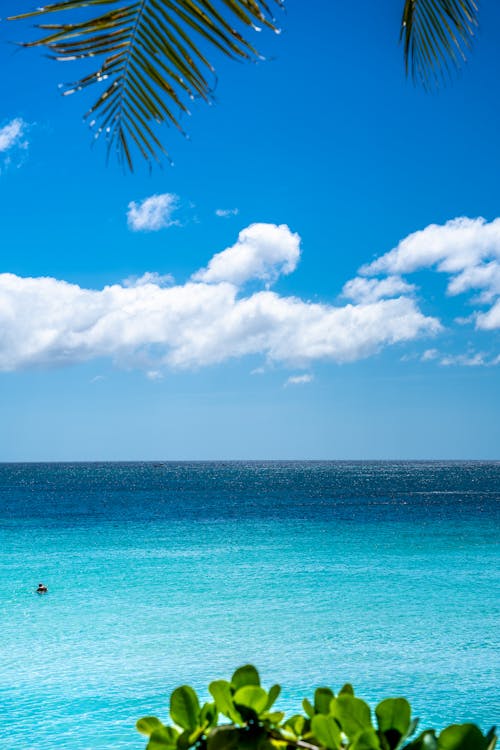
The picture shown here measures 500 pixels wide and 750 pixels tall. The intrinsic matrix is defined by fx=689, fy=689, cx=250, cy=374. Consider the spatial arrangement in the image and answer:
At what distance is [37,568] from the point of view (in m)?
18.7

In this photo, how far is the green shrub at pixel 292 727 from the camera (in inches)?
41.4

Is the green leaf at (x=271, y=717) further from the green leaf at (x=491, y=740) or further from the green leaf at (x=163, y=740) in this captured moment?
the green leaf at (x=491, y=740)

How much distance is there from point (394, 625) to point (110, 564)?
365 inches

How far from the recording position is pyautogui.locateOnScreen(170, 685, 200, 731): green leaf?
3.94 feet

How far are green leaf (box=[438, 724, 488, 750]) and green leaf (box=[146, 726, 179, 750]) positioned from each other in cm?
45

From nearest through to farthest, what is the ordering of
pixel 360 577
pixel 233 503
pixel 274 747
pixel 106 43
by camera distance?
pixel 274 747 → pixel 106 43 → pixel 360 577 → pixel 233 503

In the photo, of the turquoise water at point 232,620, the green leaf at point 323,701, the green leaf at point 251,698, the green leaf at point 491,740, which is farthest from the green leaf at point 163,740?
the turquoise water at point 232,620

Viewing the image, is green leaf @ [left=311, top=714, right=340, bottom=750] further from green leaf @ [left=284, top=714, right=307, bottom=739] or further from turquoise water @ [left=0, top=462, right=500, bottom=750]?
turquoise water @ [left=0, top=462, right=500, bottom=750]

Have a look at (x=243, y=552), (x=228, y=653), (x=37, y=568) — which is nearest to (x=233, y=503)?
(x=243, y=552)

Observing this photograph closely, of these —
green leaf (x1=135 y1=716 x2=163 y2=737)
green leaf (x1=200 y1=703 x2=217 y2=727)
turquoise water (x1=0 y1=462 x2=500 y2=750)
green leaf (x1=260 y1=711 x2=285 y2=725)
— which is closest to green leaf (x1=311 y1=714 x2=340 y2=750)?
green leaf (x1=260 y1=711 x2=285 y2=725)

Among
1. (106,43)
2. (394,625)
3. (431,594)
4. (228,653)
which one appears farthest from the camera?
(431,594)

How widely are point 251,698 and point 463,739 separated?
0.35 meters

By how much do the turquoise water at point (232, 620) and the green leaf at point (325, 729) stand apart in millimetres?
7768

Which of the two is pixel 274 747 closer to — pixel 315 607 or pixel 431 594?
pixel 315 607
